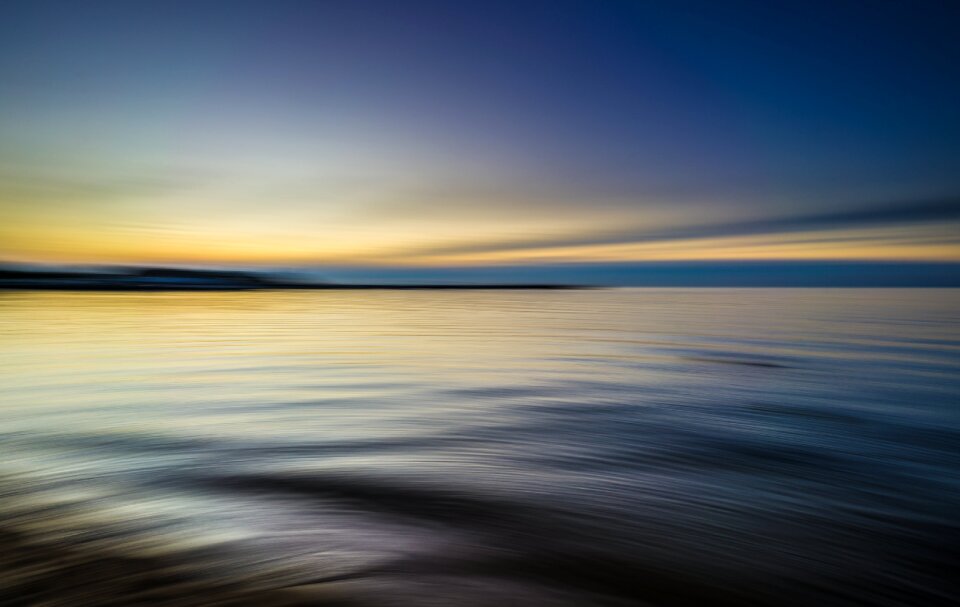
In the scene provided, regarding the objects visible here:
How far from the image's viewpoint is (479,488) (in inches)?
137

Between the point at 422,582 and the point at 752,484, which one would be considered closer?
the point at 422,582

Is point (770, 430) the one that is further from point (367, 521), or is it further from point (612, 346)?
point (612, 346)

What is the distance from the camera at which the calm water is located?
7.48 feet

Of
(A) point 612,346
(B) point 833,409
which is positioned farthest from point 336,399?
(A) point 612,346

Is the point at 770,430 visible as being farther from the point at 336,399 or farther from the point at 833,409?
the point at 336,399

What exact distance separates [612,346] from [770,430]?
6.94 metres

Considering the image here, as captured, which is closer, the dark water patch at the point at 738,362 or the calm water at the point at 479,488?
the calm water at the point at 479,488

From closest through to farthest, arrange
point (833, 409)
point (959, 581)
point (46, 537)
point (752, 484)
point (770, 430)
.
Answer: point (959, 581) → point (46, 537) → point (752, 484) → point (770, 430) → point (833, 409)

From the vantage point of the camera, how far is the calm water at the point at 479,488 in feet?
7.48

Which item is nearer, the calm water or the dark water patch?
the calm water

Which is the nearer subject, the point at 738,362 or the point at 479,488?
the point at 479,488

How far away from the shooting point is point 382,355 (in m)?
10.5

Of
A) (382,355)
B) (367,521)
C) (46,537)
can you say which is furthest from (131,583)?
(382,355)

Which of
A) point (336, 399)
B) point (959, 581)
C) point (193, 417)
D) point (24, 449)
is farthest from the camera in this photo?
point (336, 399)
